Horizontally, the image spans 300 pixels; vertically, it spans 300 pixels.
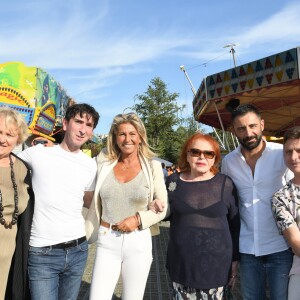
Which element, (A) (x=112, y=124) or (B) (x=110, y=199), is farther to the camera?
(A) (x=112, y=124)

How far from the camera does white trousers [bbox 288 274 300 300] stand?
7.22 ft

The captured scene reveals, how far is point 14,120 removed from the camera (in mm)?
2293

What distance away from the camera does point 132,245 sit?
255 centimetres

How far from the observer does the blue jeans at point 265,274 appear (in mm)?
2395

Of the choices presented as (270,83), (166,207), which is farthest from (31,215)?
(270,83)

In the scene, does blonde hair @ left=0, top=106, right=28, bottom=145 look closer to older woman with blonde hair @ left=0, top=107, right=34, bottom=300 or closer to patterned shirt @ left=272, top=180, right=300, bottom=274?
older woman with blonde hair @ left=0, top=107, right=34, bottom=300

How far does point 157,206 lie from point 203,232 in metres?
0.36

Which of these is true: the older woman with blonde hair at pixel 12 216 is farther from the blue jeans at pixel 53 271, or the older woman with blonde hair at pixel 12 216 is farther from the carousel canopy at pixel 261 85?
the carousel canopy at pixel 261 85

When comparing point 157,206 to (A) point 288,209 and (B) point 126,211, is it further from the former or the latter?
(A) point 288,209

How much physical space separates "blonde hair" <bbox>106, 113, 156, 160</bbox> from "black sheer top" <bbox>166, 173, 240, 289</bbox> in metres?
0.45

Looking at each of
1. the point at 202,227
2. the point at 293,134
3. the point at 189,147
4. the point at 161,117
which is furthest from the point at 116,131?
the point at 161,117

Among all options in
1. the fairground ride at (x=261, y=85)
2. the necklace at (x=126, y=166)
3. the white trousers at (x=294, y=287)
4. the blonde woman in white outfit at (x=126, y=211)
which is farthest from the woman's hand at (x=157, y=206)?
the fairground ride at (x=261, y=85)

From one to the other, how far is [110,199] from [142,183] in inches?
10.3

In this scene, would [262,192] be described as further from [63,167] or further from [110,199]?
[63,167]
